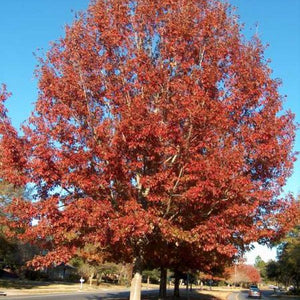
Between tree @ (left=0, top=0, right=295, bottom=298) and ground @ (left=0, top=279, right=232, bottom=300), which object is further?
ground @ (left=0, top=279, right=232, bottom=300)

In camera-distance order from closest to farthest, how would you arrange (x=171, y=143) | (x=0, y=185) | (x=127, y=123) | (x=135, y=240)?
(x=127, y=123) → (x=171, y=143) → (x=135, y=240) → (x=0, y=185)

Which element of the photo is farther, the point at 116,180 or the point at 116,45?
the point at 116,45

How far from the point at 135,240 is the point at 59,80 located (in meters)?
5.19

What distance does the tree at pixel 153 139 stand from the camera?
1051cm

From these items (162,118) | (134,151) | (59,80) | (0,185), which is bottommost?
(134,151)

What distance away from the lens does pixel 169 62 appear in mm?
12180

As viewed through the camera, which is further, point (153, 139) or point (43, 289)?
point (43, 289)

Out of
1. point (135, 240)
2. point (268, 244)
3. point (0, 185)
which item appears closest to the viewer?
point (135, 240)

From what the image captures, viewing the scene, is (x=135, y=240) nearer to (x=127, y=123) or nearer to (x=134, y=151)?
(x=134, y=151)

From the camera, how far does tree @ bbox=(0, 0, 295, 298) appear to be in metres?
10.5

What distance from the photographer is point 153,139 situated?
10.4 meters

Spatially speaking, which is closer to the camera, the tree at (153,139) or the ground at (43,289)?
the tree at (153,139)

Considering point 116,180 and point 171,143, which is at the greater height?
point 171,143

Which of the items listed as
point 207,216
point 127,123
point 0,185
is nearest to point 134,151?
point 127,123
